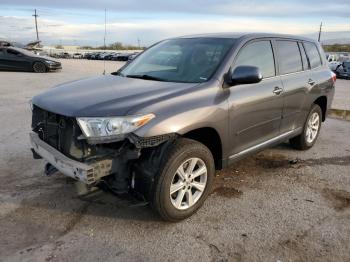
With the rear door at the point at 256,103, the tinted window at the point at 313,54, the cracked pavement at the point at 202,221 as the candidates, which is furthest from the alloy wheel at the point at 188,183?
the tinted window at the point at 313,54

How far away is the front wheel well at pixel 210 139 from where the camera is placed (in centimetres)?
393

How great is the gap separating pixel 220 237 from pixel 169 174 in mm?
748

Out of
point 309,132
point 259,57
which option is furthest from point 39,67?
point 259,57

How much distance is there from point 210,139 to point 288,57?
2.00m

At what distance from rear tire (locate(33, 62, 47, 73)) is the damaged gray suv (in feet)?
50.8

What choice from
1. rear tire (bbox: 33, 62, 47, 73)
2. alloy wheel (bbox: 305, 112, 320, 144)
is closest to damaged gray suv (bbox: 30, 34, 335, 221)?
alloy wheel (bbox: 305, 112, 320, 144)

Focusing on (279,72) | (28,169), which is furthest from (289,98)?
(28,169)

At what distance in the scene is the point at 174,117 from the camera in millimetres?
3527

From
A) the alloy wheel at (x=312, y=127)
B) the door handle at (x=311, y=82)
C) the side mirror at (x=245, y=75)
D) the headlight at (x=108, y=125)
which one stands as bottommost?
the alloy wheel at (x=312, y=127)

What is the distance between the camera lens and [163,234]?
3602 mm

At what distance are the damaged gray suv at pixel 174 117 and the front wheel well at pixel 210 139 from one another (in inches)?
0.4

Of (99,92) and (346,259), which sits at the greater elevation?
(99,92)

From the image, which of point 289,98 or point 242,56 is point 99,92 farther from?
point 289,98

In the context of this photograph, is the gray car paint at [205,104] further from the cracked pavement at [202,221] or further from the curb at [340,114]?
the curb at [340,114]
